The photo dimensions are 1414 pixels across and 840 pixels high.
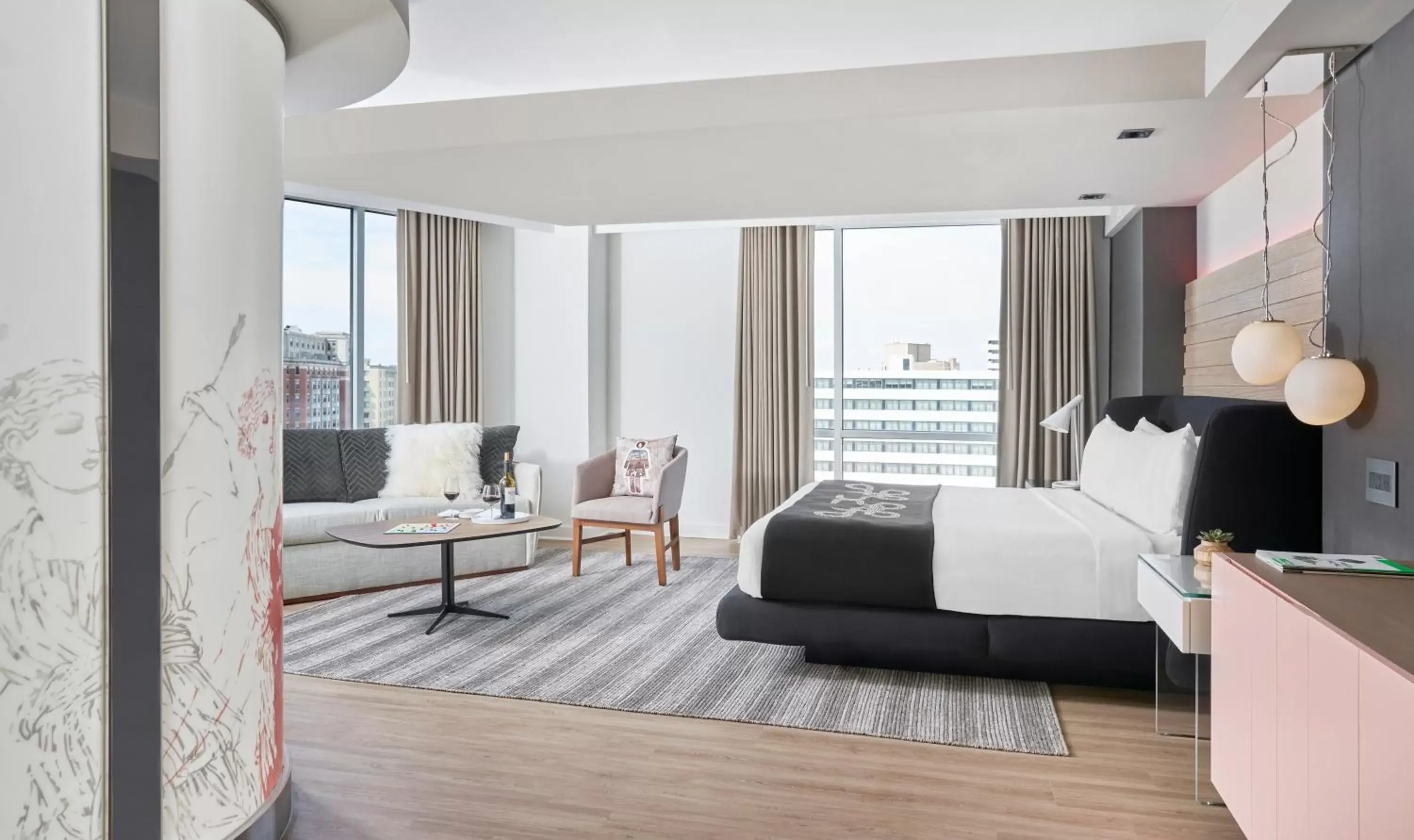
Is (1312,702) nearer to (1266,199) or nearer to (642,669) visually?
(1266,199)

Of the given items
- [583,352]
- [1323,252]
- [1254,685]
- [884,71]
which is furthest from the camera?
[583,352]

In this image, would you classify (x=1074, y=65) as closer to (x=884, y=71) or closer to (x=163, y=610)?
(x=884, y=71)

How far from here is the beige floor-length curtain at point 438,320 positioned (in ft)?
20.8

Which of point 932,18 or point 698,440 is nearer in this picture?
point 932,18

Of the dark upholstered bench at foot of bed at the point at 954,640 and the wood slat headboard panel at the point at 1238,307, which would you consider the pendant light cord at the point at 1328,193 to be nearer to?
the wood slat headboard panel at the point at 1238,307

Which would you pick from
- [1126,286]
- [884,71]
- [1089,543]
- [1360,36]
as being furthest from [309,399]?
[1360,36]

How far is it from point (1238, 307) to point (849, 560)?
2.14 metres

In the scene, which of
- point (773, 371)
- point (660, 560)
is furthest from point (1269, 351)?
point (773, 371)

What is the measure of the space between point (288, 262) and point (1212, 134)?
532 cm

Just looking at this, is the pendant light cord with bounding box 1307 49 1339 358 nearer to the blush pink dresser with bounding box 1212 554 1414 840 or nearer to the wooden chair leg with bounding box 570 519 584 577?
the blush pink dresser with bounding box 1212 554 1414 840

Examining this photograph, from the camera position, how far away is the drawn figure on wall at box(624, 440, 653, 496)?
572cm

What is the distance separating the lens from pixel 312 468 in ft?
17.9

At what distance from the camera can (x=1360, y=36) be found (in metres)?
2.34

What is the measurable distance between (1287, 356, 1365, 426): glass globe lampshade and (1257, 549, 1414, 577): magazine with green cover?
433mm
